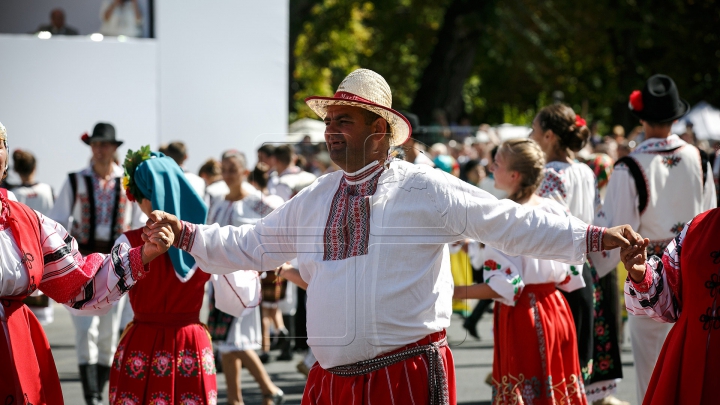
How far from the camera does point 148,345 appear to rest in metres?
4.47

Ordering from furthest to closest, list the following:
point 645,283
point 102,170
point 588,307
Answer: point 102,170 < point 588,307 < point 645,283

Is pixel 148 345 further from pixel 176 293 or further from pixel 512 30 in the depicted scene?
pixel 512 30

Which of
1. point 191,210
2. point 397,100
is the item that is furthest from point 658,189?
point 397,100

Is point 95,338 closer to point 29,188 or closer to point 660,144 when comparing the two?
point 29,188

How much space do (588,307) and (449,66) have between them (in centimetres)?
1744

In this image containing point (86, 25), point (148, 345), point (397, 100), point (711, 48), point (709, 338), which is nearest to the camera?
point (709, 338)

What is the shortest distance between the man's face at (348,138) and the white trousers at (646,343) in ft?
9.38

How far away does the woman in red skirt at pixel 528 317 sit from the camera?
4.64m

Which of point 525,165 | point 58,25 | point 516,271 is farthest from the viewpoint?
point 58,25

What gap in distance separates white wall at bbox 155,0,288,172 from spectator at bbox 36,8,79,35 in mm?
1482

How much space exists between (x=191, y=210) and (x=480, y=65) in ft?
95.3

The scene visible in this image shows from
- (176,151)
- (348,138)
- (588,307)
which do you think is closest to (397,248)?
(348,138)

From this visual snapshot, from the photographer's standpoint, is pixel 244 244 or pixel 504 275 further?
pixel 504 275

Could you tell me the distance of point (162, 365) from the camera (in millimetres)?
4445
